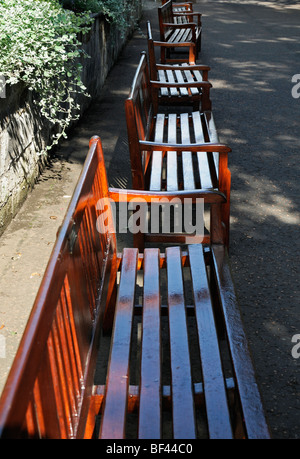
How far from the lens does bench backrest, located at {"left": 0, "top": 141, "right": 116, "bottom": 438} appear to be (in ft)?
4.13

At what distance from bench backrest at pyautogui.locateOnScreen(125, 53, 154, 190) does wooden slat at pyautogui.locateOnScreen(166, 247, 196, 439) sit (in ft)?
2.85

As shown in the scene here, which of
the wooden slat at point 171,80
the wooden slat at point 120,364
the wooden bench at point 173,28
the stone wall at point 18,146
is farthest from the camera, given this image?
the wooden bench at point 173,28

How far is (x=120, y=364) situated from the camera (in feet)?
6.94

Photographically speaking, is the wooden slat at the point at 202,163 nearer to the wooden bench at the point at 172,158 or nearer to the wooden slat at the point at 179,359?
the wooden bench at the point at 172,158

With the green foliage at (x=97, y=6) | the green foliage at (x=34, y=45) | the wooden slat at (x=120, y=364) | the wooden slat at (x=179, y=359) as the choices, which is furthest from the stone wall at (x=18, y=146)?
the green foliage at (x=97, y=6)

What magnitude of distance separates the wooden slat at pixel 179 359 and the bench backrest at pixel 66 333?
31cm

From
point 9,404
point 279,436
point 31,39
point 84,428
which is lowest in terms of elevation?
point 279,436

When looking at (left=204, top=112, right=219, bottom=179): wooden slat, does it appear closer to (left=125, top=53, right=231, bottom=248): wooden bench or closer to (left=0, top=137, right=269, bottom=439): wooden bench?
(left=125, top=53, right=231, bottom=248): wooden bench

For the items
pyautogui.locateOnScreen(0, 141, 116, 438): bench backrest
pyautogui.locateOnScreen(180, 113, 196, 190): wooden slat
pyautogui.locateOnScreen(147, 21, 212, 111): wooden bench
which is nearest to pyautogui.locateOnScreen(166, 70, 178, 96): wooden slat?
pyautogui.locateOnScreen(147, 21, 212, 111): wooden bench

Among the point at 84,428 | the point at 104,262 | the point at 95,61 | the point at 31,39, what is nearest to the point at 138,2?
the point at 95,61

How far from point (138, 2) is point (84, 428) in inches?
502

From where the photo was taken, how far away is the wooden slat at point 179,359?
1841mm

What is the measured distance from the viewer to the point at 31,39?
4.27m
